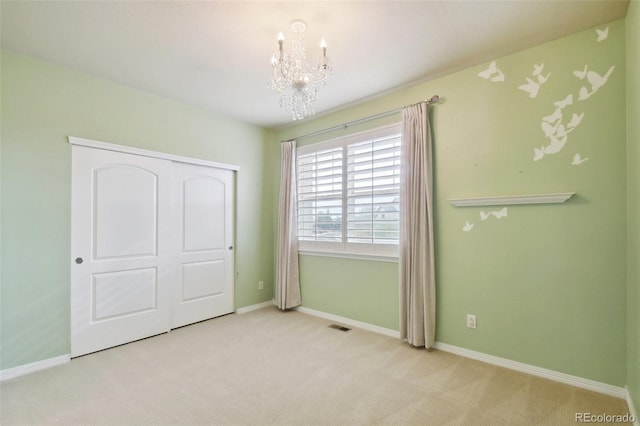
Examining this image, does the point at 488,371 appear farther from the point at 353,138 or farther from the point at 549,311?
the point at 353,138

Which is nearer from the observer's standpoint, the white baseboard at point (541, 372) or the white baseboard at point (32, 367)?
the white baseboard at point (541, 372)

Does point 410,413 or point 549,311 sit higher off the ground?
point 549,311

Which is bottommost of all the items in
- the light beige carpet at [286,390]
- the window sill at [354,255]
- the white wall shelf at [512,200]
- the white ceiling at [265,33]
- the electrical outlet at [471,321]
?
the light beige carpet at [286,390]

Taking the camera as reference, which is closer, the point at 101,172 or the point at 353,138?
the point at 101,172

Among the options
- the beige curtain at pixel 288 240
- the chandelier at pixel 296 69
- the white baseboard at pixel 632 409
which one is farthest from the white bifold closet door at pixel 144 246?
the white baseboard at pixel 632 409

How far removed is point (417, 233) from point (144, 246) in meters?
2.94

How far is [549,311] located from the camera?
8.01 ft

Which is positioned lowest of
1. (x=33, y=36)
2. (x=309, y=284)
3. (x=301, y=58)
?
(x=309, y=284)

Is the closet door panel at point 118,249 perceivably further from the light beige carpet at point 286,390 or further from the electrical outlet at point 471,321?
the electrical outlet at point 471,321

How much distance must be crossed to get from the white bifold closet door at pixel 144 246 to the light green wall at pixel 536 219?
2.75 meters

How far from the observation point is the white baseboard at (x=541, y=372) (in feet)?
7.22

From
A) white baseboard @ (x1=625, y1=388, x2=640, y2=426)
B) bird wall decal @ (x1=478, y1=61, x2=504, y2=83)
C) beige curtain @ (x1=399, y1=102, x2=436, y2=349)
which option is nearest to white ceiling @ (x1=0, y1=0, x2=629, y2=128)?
bird wall decal @ (x1=478, y1=61, x2=504, y2=83)

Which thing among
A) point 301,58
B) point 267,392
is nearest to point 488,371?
point 267,392

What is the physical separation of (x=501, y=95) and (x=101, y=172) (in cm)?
386
